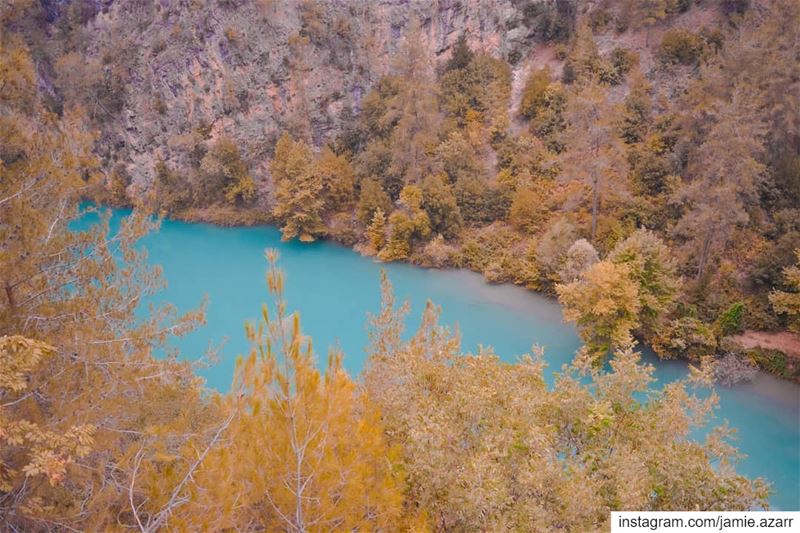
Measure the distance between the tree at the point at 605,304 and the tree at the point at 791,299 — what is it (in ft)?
11.9

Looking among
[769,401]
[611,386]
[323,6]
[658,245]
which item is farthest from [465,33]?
[611,386]

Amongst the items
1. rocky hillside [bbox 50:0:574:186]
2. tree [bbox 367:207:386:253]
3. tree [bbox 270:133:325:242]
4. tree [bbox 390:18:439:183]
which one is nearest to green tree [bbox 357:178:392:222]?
tree [bbox 367:207:386:253]

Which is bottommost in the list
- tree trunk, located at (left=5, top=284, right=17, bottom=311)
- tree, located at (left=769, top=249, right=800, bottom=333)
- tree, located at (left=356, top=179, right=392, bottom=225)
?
tree, located at (left=769, top=249, right=800, bottom=333)

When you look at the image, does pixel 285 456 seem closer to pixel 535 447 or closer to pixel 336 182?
pixel 535 447

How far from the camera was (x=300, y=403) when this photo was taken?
183 inches

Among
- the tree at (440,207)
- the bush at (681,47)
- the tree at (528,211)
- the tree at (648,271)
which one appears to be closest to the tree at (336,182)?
the tree at (440,207)

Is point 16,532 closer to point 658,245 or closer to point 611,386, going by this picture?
point 611,386

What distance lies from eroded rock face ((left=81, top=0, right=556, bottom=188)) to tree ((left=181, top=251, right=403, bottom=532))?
2190cm

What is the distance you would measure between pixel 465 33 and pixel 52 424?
2514 centimetres

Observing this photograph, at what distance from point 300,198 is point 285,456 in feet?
59.0

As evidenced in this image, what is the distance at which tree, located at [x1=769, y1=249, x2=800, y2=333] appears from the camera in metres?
12.8

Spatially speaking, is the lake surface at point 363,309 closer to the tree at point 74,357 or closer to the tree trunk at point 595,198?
the tree trunk at point 595,198

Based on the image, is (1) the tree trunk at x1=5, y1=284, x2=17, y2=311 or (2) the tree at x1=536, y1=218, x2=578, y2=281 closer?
(1) the tree trunk at x1=5, y1=284, x2=17, y2=311

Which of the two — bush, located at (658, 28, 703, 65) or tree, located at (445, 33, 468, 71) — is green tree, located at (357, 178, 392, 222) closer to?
tree, located at (445, 33, 468, 71)
